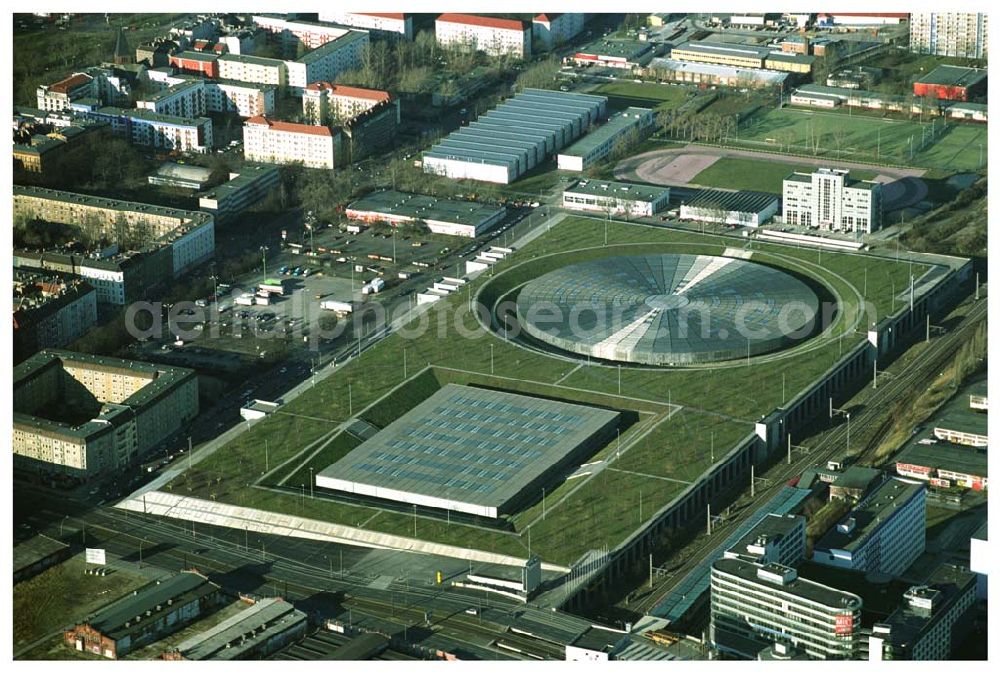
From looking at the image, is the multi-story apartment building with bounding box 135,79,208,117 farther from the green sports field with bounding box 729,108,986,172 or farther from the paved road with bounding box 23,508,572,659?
the paved road with bounding box 23,508,572,659

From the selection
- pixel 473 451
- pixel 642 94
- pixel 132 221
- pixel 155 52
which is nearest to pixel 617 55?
pixel 642 94

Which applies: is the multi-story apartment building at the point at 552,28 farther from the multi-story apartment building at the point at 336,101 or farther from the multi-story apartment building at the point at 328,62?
the multi-story apartment building at the point at 336,101

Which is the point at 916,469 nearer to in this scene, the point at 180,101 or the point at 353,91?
the point at 353,91

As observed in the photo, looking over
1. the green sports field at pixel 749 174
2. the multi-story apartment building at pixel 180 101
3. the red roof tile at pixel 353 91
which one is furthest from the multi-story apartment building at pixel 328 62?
the green sports field at pixel 749 174

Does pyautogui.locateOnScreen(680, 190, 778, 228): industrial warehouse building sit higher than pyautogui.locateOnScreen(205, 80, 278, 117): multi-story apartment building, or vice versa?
pyautogui.locateOnScreen(205, 80, 278, 117): multi-story apartment building

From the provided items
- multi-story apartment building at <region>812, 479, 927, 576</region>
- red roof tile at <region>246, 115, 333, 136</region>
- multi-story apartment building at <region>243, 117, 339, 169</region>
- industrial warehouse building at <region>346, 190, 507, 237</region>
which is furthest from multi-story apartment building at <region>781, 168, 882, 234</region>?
multi-story apartment building at <region>812, 479, 927, 576</region>
